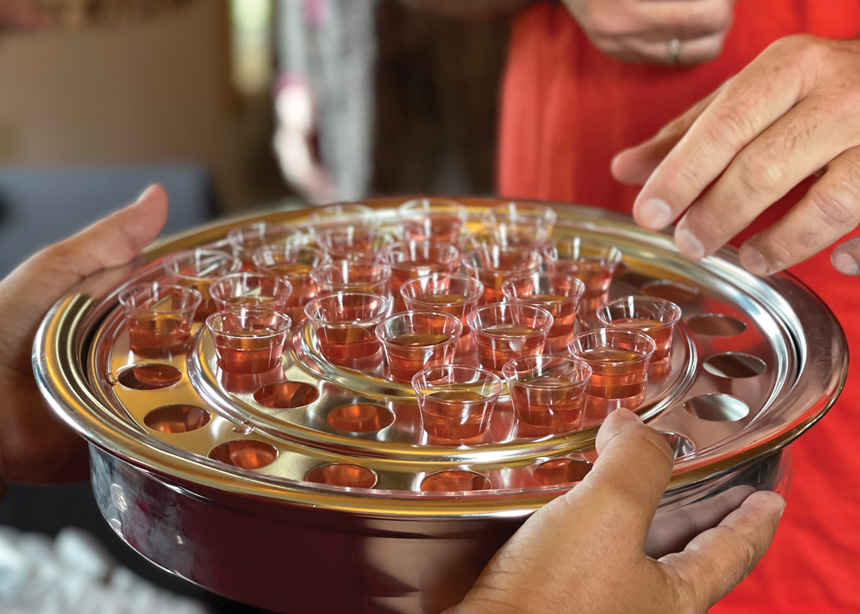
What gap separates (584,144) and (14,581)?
0.89 metres

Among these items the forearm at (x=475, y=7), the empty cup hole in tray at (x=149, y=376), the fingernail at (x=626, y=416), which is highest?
the forearm at (x=475, y=7)

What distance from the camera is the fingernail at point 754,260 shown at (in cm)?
72

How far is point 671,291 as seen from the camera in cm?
82

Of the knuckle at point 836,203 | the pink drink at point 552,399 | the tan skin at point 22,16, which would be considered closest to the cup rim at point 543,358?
the pink drink at point 552,399

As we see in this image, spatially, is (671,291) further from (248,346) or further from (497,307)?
(248,346)

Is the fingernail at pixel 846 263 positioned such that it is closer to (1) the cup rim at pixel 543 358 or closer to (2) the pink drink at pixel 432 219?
(1) the cup rim at pixel 543 358

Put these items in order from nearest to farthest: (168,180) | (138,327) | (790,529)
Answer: (138,327)
(790,529)
(168,180)

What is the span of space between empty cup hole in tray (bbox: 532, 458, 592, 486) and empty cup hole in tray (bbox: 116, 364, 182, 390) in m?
0.29

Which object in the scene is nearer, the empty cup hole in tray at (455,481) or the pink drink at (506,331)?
the empty cup hole in tray at (455,481)

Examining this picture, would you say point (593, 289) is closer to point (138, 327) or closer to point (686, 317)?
point (686, 317)

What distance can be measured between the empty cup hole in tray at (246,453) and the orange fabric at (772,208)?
437 millimetres

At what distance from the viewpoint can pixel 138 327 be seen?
0.74 meters

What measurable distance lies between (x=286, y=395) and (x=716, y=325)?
1.23 ft

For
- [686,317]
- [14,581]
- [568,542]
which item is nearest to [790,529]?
[686,317]
